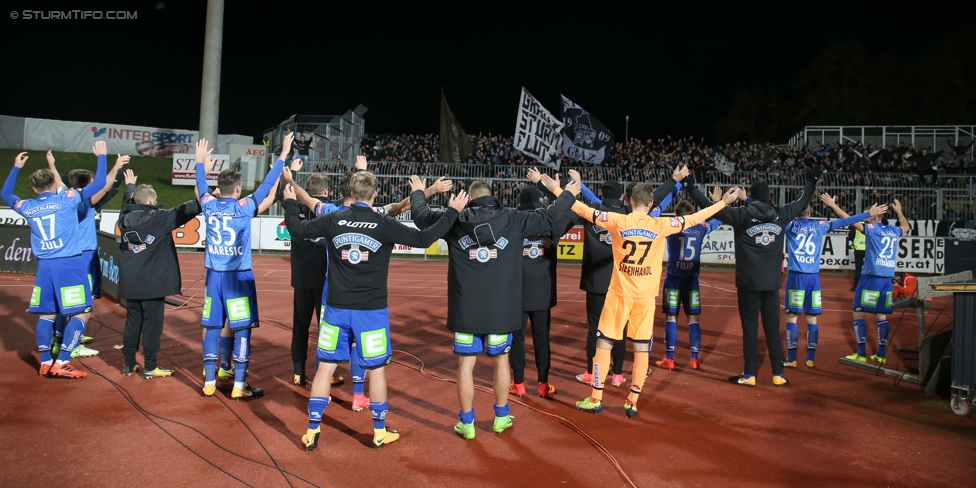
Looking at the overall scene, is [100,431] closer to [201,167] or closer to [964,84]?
[201,167]

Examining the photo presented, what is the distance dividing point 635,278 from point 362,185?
2.63 metres

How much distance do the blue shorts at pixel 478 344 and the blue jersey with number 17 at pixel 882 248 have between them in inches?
229

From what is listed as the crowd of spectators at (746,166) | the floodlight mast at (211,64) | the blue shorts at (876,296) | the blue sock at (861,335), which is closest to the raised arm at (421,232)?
the blue shorts at (876,296)

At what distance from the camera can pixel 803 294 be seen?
7.81m

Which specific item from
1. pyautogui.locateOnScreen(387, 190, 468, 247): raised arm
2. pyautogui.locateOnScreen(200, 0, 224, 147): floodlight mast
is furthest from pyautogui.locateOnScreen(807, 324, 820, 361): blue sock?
pyautogui.locateOnScreen(200, 0, 224, 147): floodlight mast

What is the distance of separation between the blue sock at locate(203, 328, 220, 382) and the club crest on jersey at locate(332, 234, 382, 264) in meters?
2.09

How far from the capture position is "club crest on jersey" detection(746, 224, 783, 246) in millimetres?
6949

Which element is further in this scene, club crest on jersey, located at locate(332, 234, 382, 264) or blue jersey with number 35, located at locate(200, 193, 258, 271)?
blue jersey with number 35, located at locate(200, 193, 258, 271)

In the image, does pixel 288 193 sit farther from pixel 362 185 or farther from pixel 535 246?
pixel 535 246

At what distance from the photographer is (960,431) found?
553cm

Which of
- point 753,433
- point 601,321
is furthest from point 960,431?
point 601,321

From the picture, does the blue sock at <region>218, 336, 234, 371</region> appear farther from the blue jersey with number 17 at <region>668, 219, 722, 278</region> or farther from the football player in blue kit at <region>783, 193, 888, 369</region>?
the football player in blue kit at <region>783, 193, 888, 369</region>

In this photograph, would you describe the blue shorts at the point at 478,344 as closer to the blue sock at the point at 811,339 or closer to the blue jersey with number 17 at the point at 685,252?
the blue jersey with number 17 at the point at 685,252

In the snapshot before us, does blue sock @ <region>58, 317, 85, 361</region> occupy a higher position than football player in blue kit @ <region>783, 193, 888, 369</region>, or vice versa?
football player in blue kit @ <region>783, 193, 888, 369</region>
